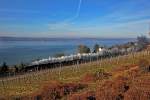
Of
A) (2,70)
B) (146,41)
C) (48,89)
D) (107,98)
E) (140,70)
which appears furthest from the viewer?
(146,41)

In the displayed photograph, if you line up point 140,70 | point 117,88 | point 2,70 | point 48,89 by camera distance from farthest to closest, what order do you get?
point 2,70 → point 140,70 → point 48,89 → point 117,88

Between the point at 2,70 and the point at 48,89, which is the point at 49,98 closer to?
the point at 48,89

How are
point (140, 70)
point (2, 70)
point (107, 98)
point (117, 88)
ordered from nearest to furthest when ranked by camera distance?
point (107, 98)
point (117, 88)
point (140, 70)
point (2, 70)

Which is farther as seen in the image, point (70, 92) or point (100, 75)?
point (100, 75)

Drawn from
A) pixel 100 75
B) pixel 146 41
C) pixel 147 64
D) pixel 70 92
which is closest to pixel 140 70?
pixel 147 64

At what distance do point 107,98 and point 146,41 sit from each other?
88.2 meters

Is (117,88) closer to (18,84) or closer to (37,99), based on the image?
(37,99)

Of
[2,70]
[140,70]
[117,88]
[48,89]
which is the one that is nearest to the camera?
[117,88]

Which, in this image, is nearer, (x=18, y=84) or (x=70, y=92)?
(x=70, y=92)

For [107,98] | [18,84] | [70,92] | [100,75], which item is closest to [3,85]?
[18,84]

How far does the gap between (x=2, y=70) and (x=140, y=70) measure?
24088mm

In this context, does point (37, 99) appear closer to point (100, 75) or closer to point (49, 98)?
point (49, 98)

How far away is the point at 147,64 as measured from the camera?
120ft

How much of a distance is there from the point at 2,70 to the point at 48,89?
2879cm
